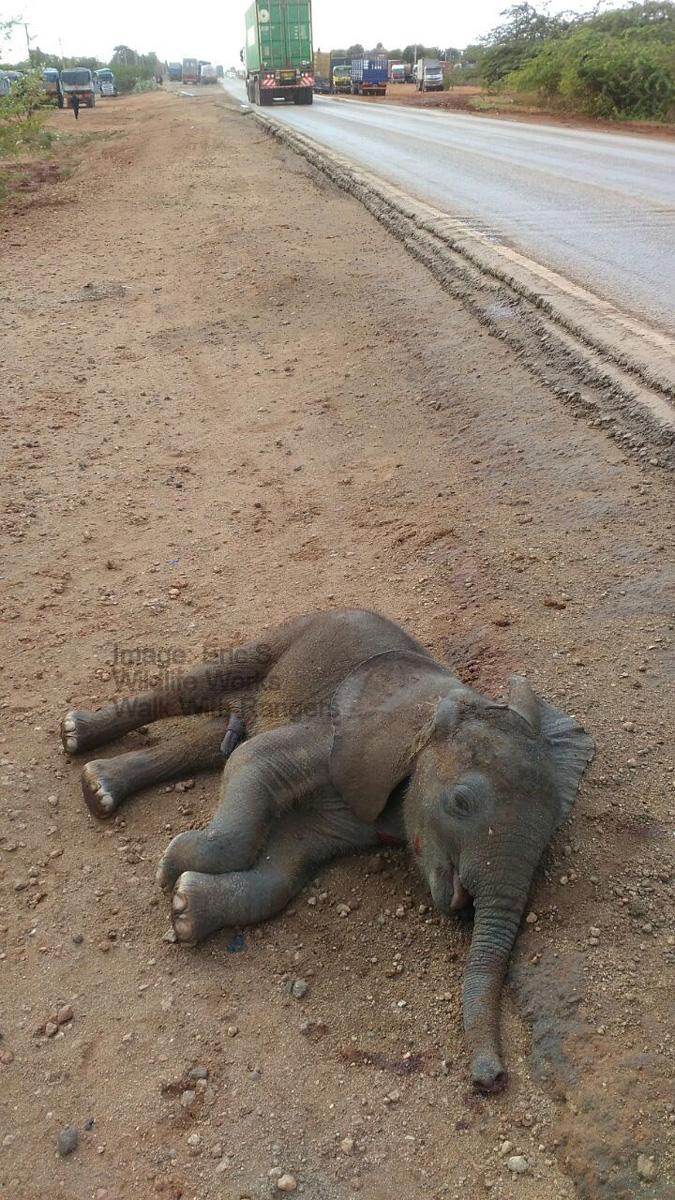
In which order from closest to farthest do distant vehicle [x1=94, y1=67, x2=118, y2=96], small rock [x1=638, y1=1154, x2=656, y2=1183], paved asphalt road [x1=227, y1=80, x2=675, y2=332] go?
small rock [x1=638, y1=1154, x2=656, y2=1183]
paved asphalt road [x1=227, y1=80, x2=675, y2=332]
distant vehicle [x1=94, y1=67, x2=118, y2=96]

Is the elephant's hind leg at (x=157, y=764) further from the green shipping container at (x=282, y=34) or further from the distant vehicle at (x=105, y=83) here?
the distant vehicle at (x=105, y=83)

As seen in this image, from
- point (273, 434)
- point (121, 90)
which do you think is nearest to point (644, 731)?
point (273, 434)

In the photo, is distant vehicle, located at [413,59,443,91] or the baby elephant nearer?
the baby elephant

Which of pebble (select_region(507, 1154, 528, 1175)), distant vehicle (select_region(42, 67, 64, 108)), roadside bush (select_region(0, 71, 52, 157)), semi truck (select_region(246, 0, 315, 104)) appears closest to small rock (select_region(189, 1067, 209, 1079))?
pebble (select_region(507, 1154, 528, 1175))

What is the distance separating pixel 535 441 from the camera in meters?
6.32

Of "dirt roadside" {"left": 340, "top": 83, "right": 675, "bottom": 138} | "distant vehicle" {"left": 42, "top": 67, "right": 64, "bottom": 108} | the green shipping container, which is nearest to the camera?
"dirt roadside" {"left": 340, "top": 83, "right": 675, "bottom": 138}

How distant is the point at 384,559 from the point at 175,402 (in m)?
3.43

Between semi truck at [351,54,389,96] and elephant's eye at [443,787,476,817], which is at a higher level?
semi truck at [351,54,389,96]

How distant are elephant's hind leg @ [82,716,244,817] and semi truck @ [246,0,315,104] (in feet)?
140

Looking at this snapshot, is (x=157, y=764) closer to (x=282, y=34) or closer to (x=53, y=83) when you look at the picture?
(x=282, y=34)

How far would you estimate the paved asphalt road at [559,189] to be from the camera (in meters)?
9.23

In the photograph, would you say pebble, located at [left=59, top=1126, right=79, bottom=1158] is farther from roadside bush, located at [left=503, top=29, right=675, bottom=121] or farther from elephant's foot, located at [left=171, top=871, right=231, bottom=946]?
roadside bush, located at [left=503, top=29, right=675, bottom=121]

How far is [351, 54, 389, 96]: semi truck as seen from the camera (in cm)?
5456

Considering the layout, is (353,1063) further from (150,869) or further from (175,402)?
(175,402)
